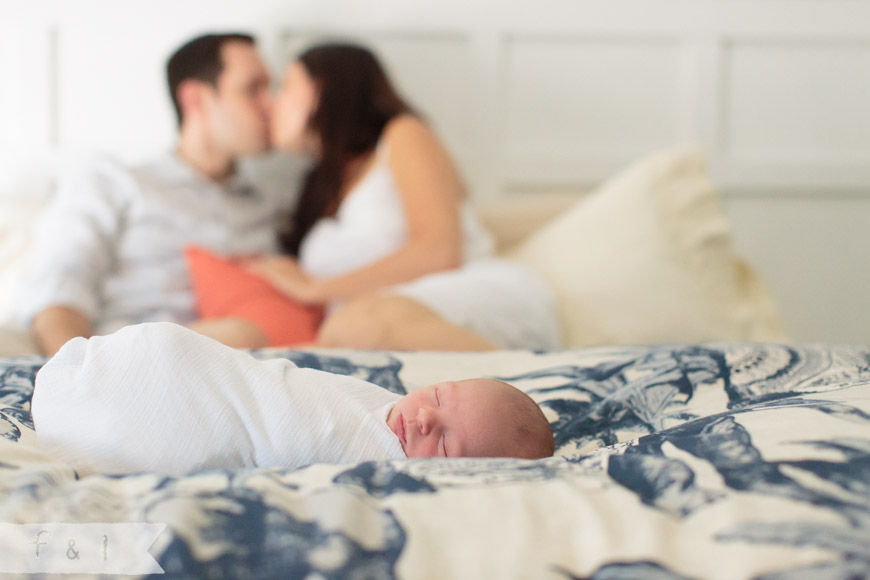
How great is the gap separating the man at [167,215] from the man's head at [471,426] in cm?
89

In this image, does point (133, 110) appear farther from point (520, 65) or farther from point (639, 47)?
point (639, 47)

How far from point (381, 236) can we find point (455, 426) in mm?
1032

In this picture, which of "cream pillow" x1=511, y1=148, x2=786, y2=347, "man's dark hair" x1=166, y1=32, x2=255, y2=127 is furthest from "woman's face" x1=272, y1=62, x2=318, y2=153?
"cream pillow" x1=511, y1=148, x2=786, y2=347

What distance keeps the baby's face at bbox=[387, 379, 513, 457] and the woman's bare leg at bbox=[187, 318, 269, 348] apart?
25.6 inches

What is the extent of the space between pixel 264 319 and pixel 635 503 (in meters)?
1.16

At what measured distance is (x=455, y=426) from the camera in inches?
28.6

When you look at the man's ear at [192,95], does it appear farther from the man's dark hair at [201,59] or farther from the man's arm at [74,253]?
the man's arm at [74,253]

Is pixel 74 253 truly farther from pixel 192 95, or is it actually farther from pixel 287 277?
pixel 192 95

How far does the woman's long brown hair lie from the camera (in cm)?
186

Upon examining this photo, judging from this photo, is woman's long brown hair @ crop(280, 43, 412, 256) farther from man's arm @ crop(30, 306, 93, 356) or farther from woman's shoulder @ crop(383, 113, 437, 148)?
man's arm @ crop(30, 306, 93, 356)

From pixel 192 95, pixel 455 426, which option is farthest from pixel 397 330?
pixel 192 95

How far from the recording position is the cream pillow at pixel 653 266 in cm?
156

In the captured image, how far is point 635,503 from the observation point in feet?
1.70
